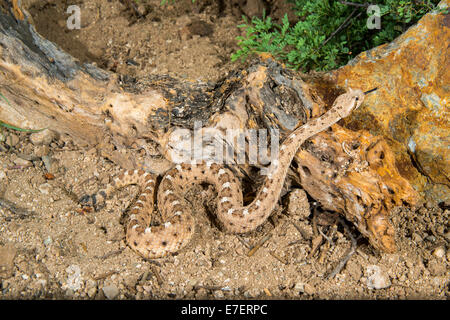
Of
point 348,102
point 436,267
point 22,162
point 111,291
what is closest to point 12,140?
point 22,162

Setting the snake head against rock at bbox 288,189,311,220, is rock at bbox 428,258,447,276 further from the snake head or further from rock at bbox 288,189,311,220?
the snake head

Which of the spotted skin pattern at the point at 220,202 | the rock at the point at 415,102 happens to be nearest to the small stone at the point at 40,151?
the spotted skin pattern at the point at 220,202

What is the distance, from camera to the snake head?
5.19 m

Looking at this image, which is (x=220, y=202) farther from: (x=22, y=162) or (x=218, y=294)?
Answer: (x=22, y=162)

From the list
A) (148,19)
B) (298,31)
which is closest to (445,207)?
(298,31)

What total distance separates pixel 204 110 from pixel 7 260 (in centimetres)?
317

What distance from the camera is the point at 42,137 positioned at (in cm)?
621

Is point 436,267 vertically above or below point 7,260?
above

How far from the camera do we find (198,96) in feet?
18.7

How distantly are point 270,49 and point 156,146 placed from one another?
8.94 feet

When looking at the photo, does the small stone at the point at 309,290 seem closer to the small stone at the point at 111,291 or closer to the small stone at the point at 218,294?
the small stone at the point at 218,294

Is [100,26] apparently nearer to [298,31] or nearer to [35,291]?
[298,31]

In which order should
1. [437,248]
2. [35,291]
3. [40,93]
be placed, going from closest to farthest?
[35,291] < [437,248] < [40,93]

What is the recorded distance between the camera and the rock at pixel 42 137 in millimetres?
6195
